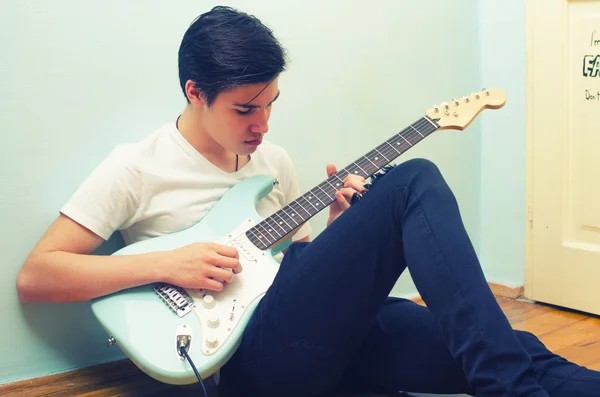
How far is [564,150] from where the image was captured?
1730mm

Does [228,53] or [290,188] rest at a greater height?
[228,53]

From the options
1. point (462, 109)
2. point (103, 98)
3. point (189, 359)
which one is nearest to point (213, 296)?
point (189, 359)

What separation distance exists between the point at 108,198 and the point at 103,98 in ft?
0.90

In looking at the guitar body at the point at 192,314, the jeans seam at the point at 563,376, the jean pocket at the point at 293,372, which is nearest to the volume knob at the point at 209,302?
the guitar body at the point at 192,314

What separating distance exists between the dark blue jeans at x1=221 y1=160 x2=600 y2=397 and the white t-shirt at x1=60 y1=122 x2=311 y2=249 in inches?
9.6

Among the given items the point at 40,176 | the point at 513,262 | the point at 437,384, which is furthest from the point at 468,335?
the point at 513,262

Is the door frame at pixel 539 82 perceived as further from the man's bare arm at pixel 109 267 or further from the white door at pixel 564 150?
the man's bare arm at pixel 109 267

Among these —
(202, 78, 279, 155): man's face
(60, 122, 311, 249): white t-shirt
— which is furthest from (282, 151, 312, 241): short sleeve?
(202, 78, 279, 155): man's face

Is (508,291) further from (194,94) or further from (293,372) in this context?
(194,94)

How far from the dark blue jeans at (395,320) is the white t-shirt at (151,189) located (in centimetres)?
24

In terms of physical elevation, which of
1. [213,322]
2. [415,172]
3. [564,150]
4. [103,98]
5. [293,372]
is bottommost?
[293,372]

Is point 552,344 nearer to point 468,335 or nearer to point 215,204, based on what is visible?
point 468,335

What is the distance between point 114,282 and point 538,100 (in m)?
1.31

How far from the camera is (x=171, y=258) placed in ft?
3.49
